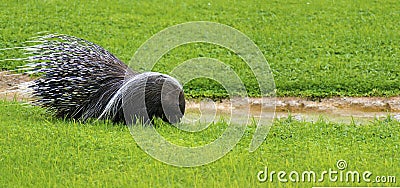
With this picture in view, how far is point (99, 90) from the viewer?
8.85m

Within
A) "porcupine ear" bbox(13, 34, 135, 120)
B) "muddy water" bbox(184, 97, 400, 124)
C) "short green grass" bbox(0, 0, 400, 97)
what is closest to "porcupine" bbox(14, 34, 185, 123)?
"porcupine ear" bbox(13, 34, 135, 120)

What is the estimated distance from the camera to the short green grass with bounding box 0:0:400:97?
12.8m

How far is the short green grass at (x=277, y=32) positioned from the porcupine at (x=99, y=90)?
3558 mm

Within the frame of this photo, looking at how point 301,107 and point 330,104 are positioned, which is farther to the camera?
point 330,104

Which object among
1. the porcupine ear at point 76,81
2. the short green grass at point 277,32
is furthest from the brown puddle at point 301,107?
the porcupine ear at point 76,81

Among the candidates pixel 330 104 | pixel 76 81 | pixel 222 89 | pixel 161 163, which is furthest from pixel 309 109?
pixel 161 163

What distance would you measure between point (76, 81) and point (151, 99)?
968mm

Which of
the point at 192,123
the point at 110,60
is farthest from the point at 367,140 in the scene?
the point at 110,60

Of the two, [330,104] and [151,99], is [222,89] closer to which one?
[330,104]

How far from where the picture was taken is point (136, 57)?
1407cm

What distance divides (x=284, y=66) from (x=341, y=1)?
15.9 feet

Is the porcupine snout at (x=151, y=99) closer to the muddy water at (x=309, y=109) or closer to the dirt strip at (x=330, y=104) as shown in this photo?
the muddy water at (x=309, y=109)

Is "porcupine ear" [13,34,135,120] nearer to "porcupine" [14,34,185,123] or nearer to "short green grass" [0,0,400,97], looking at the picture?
"porcupine" [14,34,185,123]

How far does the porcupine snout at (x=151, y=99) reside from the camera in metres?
8.67
